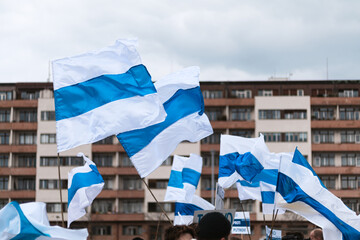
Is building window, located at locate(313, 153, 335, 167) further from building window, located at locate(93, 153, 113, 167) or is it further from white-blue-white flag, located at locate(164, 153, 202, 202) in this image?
white-blue-white flag, located at locate(164, 153, 202, 202)

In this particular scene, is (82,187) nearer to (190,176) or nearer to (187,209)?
(187,209)

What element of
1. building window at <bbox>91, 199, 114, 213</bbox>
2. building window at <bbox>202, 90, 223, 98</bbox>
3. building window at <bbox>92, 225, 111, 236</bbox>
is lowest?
building window at <bbox>92, 225, 111, 236</bbox>

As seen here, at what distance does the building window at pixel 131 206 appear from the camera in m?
77.6

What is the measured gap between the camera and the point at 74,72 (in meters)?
12.1

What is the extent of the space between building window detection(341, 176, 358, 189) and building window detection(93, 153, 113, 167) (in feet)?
82.8

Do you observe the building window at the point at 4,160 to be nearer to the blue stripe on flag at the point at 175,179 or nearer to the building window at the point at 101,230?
the building window at the point at 101,230

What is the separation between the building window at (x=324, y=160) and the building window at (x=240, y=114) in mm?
8626

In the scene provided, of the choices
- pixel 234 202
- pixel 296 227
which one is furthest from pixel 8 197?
pixel 296 227

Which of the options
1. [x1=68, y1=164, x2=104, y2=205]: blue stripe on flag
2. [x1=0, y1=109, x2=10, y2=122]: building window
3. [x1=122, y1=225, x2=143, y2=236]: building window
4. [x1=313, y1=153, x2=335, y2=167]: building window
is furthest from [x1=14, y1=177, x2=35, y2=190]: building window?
[x1=68, y1=164, x2=104, y2=205]: blue stripe on flag

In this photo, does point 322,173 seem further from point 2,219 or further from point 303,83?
point 2,219

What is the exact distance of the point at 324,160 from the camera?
7862 centimetres

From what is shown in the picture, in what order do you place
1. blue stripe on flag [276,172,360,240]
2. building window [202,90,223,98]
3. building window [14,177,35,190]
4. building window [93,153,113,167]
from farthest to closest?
building window [202,90,223,98]
building window [14,177,35,190]
building window [93,153,113,167]
blue stripe on flag [276,172,360,240]

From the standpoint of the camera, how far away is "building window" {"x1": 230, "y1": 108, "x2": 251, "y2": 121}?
79875 mm

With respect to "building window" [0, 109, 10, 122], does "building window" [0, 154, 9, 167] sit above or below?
below
